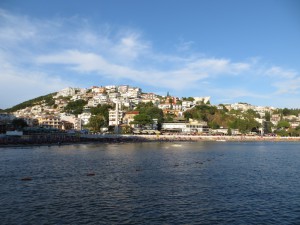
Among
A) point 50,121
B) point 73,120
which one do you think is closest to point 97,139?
point 50,121

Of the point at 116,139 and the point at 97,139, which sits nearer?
the point at 97,139

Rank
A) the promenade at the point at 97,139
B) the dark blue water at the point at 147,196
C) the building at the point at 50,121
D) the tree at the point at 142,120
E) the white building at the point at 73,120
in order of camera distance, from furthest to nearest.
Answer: the white building at the point at 73,120 < the building at the point at 50,121 < the tree at the point at 142,120 < the promenade at the point at 97,139 < the dark blue water at the point at 147,196

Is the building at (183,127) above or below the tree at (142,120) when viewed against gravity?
below

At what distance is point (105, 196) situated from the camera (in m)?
24.8

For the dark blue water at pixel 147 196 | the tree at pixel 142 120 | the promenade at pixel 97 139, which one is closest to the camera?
the dark blue water at pixel 147 196

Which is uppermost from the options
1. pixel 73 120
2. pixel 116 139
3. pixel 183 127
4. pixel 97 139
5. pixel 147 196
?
pixel 73 120

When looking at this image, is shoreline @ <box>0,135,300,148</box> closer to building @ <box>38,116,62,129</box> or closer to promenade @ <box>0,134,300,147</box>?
promenade @ <box>0,134,300,147</box>

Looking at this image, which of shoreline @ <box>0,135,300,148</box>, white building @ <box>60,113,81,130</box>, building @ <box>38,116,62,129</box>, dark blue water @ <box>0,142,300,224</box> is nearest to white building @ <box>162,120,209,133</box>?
shoreline @ <box>0,135,300,148</box>

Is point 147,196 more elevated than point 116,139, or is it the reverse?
point 116,139

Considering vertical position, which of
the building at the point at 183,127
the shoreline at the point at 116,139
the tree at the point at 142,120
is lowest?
the shoreline at the point at 116,139

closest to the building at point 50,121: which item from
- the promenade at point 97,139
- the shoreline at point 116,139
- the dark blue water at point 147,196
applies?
the promenade at point 97,139

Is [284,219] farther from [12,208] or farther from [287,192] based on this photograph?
[12,208]

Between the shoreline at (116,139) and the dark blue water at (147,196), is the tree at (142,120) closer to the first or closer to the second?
the shoreline at (116,139)

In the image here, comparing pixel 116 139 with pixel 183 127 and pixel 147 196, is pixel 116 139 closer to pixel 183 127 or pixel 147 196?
pixel 183 127
